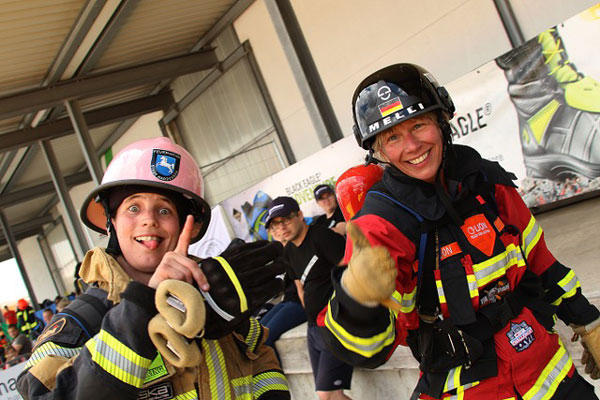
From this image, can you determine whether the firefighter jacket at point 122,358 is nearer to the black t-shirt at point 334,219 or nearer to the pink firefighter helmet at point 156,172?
the pink firefighter helmet at point 156,172

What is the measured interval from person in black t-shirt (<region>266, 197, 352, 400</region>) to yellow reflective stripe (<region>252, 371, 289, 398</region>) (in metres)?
2.48

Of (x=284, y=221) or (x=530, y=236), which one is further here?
(x=284, y=221)

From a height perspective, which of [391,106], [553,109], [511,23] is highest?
[511,23]

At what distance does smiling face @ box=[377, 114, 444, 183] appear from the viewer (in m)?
2.15

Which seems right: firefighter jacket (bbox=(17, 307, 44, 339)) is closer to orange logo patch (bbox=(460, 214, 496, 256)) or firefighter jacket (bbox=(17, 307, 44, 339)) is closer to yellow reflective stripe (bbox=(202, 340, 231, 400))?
yellow reflective stripe (bbox=(202, 340, 231, 400))

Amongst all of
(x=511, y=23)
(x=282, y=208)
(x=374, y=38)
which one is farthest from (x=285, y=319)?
(x=374, y=38)

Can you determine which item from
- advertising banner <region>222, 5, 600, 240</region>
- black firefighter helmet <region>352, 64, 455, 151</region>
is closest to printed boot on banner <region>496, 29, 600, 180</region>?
advertising banner <region>222, 5, 600, 240</region>

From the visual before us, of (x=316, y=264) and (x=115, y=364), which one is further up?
(x=115, y=364)

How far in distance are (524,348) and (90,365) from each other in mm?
1519

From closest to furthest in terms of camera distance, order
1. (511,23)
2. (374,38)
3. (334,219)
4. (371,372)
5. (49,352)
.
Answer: (49,352) → (371,372) → (334,219) → (511,23) → (374,38)

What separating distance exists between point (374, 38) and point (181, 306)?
30.5 feet

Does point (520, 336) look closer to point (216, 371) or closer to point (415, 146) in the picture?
point (415, 146)

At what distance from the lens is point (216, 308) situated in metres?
1.45

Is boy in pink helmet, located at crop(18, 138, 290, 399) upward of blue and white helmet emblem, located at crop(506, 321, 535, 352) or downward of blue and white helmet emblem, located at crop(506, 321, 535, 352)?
upward
